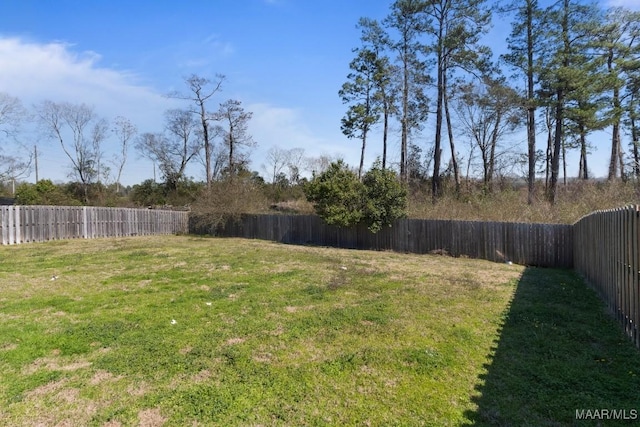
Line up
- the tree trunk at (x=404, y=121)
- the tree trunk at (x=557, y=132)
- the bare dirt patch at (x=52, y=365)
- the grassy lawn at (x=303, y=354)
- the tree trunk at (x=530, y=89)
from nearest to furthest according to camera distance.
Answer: the grassy lawn at (x=303, y=354) < the bare dirt patch at (x=52, y=365) < the tree trunk at (x=557, y=132) < the tree trunk at (x=530, y=89) < the tree trunk at (x=404, y=121)

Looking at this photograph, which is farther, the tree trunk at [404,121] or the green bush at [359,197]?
the tree trunk at [404,121]

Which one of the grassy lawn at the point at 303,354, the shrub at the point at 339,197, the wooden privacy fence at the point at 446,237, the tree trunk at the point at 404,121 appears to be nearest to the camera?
the grassy lawn at the point at 303,354

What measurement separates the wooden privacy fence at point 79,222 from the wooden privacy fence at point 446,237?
5.62m

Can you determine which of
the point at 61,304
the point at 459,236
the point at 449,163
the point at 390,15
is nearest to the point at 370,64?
the point at 390,15

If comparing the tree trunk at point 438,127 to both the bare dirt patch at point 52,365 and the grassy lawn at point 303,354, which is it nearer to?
the grassy lawn at point 303,354

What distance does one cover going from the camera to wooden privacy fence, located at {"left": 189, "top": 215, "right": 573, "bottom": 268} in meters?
10.4

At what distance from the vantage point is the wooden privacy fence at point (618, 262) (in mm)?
3658

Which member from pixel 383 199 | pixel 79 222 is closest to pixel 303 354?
pixel 383 199

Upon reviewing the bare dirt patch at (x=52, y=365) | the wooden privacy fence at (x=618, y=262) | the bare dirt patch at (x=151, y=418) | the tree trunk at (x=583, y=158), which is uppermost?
the tree trunk at (x=583, y=158)

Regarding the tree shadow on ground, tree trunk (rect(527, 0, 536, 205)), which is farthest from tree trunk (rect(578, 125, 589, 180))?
the tree shadow on ground

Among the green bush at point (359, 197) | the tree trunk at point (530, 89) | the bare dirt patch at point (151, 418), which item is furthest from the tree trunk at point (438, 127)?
the bare dirt patch at point (151, 418)

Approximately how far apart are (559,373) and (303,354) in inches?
88.8

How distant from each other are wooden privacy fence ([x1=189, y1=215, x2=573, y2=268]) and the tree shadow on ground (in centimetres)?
594

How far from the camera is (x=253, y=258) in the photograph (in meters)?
9.87
